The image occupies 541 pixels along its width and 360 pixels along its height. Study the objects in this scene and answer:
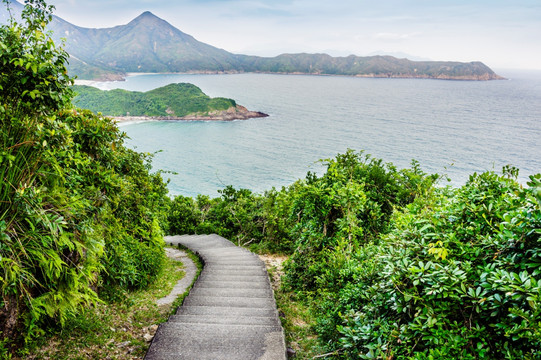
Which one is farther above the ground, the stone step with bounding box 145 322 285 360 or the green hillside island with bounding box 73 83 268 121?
the green hillside island with bounding box 73 83 268 121

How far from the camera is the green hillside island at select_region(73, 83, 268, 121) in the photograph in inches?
3334

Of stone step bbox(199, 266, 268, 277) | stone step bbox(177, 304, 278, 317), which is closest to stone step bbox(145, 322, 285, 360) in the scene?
stone step bbox(177, 304, 278, 317)

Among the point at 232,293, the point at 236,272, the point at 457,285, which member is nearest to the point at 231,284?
the point at 232,293

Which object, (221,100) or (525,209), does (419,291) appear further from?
(221,100)

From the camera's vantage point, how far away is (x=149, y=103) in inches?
3602

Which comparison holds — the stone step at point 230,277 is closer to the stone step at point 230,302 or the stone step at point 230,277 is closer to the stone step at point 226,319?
the stone step at point 230,302

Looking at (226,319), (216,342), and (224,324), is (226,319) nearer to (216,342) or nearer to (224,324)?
(224,324)

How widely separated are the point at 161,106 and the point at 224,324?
311 ft

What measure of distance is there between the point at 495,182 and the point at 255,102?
109512 mm

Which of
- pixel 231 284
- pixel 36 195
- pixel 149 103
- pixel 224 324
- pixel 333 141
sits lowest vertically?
pixel 333 141

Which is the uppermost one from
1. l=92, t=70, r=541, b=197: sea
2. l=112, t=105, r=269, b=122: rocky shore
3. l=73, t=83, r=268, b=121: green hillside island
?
l=73, t=83, r=268, b=121: green hillside island

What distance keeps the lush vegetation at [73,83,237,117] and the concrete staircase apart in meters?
84.1

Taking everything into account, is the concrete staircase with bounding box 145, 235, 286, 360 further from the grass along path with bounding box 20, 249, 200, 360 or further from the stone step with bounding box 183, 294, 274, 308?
the grass along path with bounding box 20, 249, 200, 360

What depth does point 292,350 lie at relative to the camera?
426 cm
